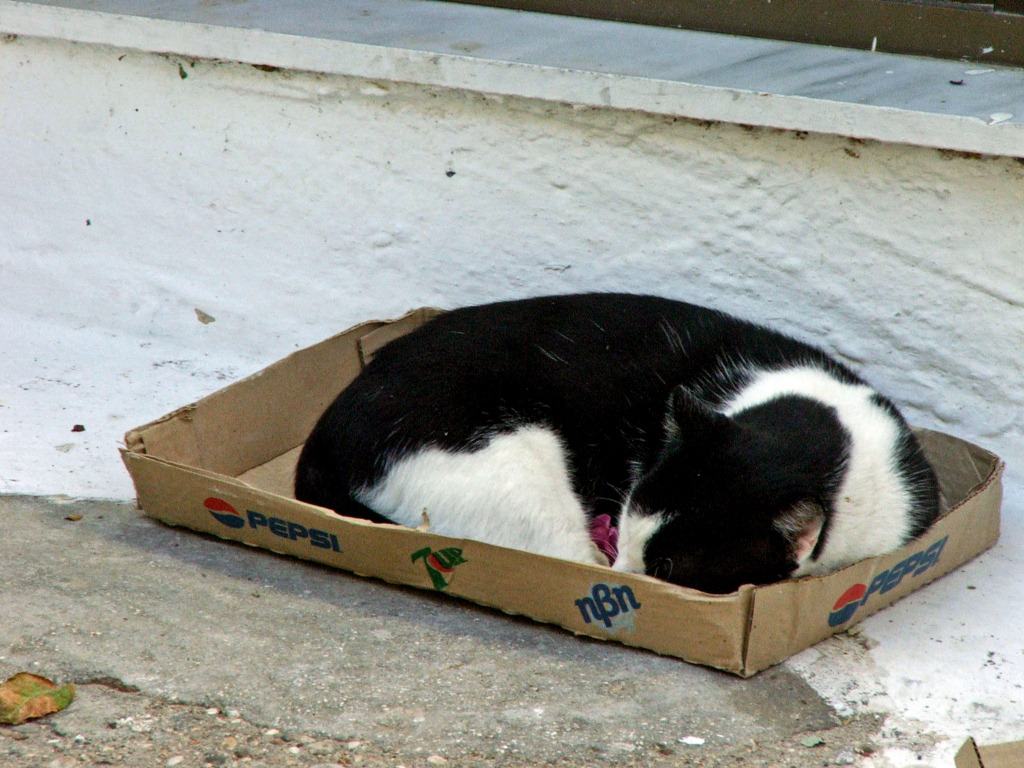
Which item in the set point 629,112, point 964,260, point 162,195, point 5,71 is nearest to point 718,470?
point 964,260

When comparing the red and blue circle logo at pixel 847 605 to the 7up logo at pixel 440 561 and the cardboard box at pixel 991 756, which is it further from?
the 7up logo at pixel 440 561

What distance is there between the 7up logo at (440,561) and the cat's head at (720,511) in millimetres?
311

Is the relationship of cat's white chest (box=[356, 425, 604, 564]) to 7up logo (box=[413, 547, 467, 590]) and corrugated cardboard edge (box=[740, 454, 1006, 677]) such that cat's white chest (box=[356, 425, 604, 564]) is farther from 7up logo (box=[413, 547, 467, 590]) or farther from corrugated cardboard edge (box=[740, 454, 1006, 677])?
corrugated cardboard edge (box=[740, 454, 1006, 677])

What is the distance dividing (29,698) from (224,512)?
611mm

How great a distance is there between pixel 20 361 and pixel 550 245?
5.32 feet

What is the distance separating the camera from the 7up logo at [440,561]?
6.52ft

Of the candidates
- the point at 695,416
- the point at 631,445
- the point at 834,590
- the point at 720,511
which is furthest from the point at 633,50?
the point at 834,590

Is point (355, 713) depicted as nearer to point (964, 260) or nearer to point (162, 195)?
point (964, 260)

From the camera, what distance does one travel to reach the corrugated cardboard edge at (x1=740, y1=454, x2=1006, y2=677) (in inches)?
70.7

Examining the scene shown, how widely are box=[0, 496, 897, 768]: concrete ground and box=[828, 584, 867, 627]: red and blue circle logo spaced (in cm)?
15

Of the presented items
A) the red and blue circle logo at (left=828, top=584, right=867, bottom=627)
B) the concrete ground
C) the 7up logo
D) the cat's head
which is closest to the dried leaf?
the concrete ground

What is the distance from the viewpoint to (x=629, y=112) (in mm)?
2629

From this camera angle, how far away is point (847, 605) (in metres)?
1.94

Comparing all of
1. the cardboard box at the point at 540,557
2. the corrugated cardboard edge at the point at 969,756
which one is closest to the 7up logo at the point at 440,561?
the cardboard box at the point at 540,557
